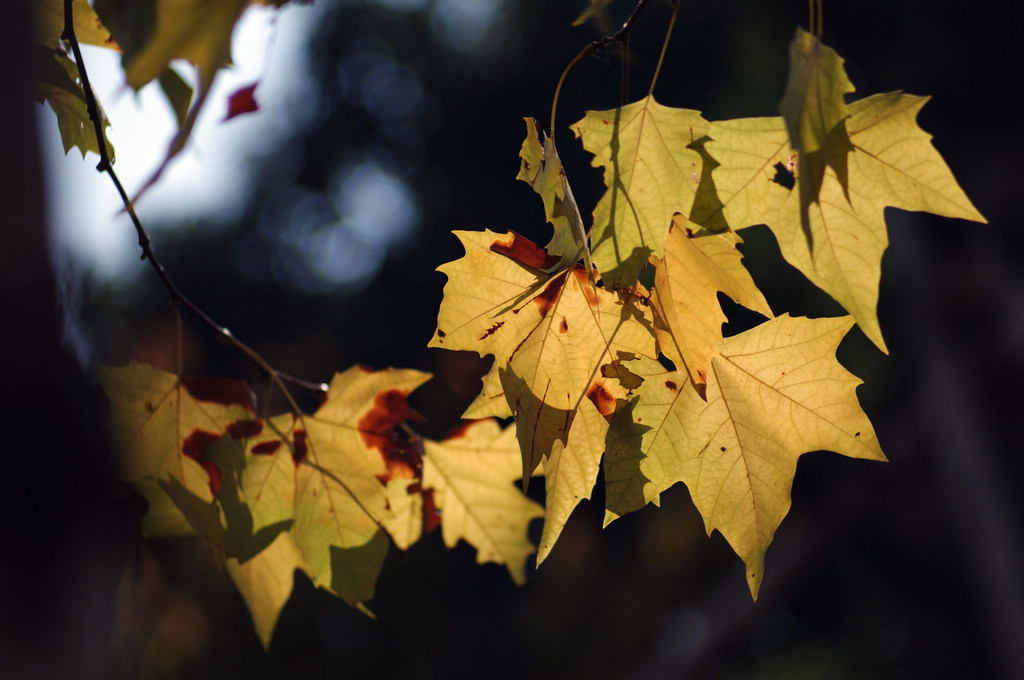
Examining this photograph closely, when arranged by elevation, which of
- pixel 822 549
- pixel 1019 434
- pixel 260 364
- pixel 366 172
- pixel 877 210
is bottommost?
pixel 822 549

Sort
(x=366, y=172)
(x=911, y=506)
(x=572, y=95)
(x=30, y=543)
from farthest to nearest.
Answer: (x=366, y=172), (x=572, y=95), (x=911, y=506), (x=30, y=543)

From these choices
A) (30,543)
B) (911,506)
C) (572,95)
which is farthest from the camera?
(572,95)

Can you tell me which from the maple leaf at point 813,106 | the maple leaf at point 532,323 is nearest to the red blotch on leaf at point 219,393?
the maple leaf at point 532,323

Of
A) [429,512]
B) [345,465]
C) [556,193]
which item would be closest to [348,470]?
[345,465]

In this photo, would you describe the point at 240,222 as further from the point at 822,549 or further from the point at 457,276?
the point at 457,276

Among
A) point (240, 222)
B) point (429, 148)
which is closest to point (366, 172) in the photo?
point (429, 148)

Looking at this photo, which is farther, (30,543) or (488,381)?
(488,381)

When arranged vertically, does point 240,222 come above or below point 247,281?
above

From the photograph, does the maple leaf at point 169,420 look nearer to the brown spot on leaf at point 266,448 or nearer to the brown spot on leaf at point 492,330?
the brown spot on leaf at point 266,448

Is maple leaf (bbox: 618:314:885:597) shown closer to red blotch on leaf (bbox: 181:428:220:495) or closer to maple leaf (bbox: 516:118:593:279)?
maple leaf (bbox: 516:118:593:279)
